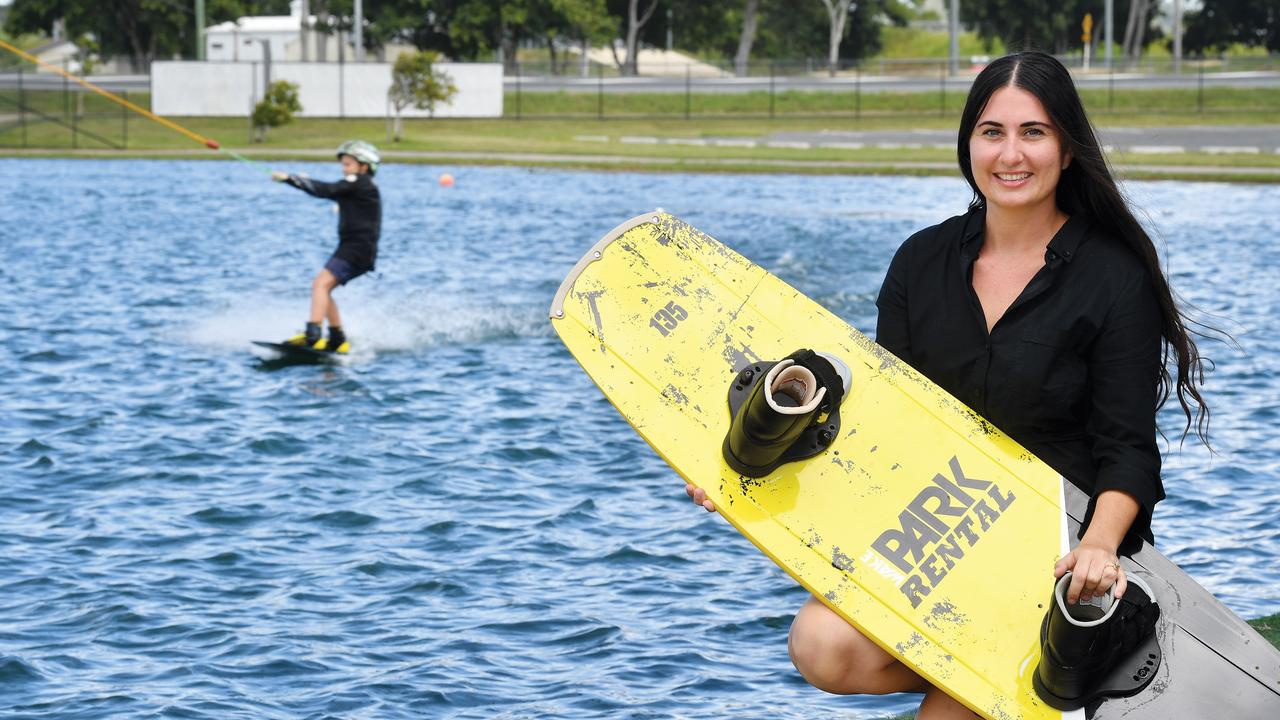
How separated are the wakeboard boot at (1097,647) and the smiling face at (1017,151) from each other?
94 centimetres

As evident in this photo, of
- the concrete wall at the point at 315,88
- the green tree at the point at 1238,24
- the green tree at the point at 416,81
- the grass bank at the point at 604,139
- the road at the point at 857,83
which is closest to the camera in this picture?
the grass bank at the point at 604,139

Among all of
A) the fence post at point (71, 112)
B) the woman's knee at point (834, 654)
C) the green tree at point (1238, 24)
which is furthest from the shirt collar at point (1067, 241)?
the green tree at point (1238, 24)

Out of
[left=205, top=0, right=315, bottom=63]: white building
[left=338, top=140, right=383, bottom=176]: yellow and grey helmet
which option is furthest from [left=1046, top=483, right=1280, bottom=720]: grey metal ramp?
[left=205, top=0, right=315, bottom=63]: white building

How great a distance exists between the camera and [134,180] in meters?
34.0

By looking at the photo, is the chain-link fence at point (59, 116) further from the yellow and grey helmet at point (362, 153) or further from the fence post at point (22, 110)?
the yellow and grey helmet at point (362, 153)

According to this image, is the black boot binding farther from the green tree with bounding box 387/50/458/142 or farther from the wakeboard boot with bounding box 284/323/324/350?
the green tree with bounding box 387/50/458/142

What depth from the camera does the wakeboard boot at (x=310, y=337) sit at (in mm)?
13406

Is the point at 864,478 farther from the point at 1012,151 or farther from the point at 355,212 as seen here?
the point at 355,212

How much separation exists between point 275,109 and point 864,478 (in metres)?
43.0

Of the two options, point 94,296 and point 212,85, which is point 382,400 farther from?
point 212,85

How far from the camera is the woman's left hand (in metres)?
3.52

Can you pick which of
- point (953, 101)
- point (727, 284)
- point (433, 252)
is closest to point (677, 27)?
point (953, 101)

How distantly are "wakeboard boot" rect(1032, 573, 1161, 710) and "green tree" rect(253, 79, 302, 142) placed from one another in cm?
4314

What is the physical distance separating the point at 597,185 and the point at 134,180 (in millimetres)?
10345
